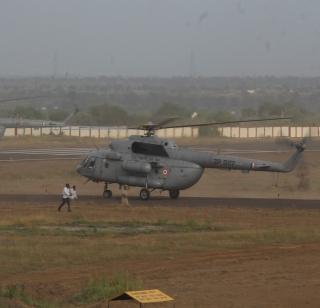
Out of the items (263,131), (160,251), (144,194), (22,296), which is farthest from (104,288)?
(263,131)

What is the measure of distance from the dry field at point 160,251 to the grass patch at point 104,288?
0.03 m

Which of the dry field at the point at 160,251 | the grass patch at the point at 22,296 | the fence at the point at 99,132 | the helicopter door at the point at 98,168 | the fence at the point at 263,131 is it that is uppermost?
the fence at the point at 263,131

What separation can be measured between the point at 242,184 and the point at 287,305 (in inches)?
1438

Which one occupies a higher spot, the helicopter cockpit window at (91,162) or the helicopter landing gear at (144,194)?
the helicopter cockpit window at (91,162)

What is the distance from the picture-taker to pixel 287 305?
19094 millimetres

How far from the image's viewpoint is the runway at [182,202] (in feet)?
134

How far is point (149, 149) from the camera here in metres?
42.8

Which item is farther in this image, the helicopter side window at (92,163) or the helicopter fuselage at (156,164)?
the helicopter side window at (92,163)

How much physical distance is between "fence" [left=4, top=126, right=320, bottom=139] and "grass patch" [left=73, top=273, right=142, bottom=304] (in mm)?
73321

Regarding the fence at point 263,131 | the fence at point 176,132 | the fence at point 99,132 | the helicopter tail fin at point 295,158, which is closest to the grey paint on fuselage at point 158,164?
the helicopter tail fin at point 295,158

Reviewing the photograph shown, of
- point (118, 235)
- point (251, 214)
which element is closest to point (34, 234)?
point (118, 235)

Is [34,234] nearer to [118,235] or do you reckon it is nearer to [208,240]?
[118,235]

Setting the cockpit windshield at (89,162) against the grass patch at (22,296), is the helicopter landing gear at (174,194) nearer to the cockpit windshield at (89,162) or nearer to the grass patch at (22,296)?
the cockpit windshield at (89,162)

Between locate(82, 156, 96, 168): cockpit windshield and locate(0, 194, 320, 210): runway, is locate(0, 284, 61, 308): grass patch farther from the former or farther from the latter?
locate(82, 156, 96, 168): cockpit windshield
